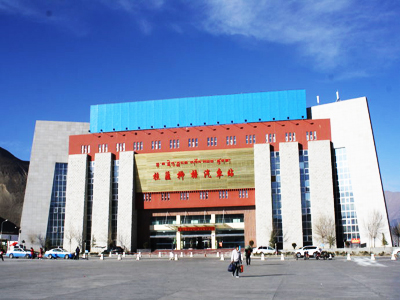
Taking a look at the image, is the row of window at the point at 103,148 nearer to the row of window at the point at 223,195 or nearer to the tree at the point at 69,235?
the tree at the point at 69,235

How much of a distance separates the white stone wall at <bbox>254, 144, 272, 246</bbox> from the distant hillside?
127487mm

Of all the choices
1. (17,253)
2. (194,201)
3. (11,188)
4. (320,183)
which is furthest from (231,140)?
(11,188)

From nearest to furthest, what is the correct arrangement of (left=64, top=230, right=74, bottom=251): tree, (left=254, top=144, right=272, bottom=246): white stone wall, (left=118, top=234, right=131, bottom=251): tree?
(left=254, top=144, right=272, bottom=246): white stone wall < (left=118, top=234, right=131, bottom=251): tree < (left=64, top=230, right=74, bottom=251): tree

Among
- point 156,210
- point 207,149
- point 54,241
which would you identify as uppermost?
point 207,149

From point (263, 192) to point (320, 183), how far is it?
9.80 m

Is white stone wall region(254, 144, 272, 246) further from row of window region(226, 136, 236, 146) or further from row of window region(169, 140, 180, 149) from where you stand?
row of window region(169, 140, 180, 149)

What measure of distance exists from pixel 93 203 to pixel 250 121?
3340 centimetres

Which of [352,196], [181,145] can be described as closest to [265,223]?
[352,196]

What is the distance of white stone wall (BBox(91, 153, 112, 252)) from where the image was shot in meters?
82.3

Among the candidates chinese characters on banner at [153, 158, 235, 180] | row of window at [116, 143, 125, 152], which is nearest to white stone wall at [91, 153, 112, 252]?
row of window at [116, 143, 125, 152]

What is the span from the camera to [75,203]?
85938 mm

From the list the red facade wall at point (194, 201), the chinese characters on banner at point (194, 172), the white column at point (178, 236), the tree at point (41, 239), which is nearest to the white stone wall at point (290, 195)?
the red facade wall at point (194, 201)

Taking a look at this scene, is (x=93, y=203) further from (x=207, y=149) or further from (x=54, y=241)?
(x=207, y=149)

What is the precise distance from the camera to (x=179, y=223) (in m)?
84.2
